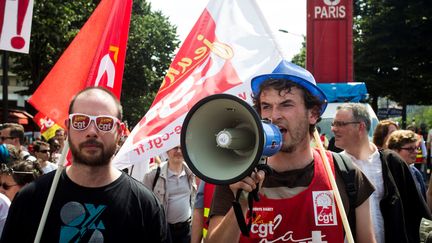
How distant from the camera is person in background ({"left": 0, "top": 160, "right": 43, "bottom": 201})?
4891 millimetres

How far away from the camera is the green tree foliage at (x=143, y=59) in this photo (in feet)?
129

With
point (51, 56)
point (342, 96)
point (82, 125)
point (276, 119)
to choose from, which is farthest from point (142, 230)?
point (51, 56)

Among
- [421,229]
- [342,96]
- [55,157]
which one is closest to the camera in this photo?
[421,229]

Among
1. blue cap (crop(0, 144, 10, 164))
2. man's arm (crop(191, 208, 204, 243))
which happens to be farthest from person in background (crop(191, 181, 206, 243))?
blue cap (crop(0, 144, 10, 164))

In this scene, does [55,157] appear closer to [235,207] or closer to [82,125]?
[82,125]

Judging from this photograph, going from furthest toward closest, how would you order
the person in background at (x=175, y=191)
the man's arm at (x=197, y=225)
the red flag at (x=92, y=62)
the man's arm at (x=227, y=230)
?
the person in background at (x=175, y=191) < the red flag at (x=92, y=62) < the man's arm at (x=197, y=225) < the man's arm at (x=227, y=230)

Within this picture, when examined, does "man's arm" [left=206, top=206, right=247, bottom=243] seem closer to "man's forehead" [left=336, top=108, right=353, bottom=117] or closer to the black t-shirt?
the black t-shirt

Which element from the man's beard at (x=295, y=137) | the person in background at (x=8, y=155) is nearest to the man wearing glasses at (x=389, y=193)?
the man's beard at (x=295, y=137)

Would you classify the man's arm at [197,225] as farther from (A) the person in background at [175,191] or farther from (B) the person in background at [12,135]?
(B) the person in background at [12,135]

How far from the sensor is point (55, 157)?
9.20m

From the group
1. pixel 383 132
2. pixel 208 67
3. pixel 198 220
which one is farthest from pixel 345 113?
pixel 383 132

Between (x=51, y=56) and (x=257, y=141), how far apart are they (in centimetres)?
2302

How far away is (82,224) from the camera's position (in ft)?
9.12

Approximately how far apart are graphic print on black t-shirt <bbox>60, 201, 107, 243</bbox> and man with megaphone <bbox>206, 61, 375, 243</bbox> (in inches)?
22.0
